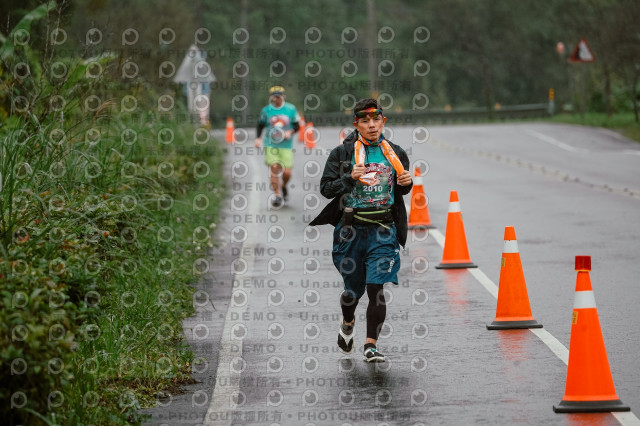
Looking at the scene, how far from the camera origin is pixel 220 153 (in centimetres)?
3114

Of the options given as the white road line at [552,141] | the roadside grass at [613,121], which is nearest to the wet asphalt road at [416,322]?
the white road line at [552,141]

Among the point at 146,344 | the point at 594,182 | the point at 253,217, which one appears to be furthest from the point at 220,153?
the point at 146,344

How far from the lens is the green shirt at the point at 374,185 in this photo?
8.92m

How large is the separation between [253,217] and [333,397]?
11.2m

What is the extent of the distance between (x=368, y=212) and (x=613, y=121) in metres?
35.7

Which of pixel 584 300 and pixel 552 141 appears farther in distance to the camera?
pixel 552 141

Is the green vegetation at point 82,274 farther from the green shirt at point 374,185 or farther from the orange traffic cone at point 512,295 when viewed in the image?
the orange traffic cone at point 512,295

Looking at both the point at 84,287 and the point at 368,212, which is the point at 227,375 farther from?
the point at 84,287

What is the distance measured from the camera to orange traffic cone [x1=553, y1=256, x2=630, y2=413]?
737cm

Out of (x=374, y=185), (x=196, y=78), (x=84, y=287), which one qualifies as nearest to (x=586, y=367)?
(x=374, y=185)

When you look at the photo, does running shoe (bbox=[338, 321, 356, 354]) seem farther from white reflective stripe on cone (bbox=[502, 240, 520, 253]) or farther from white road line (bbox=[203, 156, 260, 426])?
white reflective stripe on cone (bbox=[502, 240, 520, 253])

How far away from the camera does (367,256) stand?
29.5 feet

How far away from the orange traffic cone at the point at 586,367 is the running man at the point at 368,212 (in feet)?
5.36

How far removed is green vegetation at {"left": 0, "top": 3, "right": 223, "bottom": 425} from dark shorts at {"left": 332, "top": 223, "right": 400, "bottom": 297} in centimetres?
133
